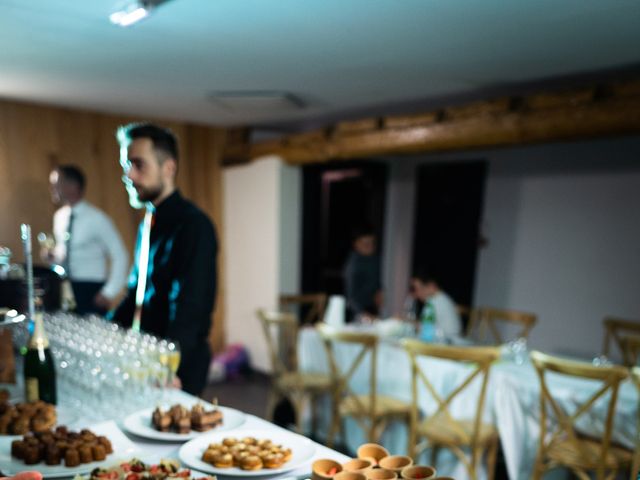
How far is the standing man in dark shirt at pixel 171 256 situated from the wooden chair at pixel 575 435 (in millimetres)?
1468

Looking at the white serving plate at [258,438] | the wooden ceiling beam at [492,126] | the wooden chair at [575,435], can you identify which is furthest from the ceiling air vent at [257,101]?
Result: the white serving plate at [258,438]

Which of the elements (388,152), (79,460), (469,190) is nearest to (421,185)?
(469,190)

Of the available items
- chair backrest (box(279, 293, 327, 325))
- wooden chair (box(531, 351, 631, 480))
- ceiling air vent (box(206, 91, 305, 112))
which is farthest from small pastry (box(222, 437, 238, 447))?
chair backrest (box(279, 293, 327, 325))

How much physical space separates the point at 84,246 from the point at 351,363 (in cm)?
195

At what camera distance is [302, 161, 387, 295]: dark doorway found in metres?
5.13

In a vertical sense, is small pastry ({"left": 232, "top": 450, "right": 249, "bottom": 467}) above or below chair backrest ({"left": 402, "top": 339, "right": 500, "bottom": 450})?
above

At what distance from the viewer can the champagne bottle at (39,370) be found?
4.94 ft

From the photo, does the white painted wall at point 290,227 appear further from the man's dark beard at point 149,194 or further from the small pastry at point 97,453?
the small pastry at point 97,453

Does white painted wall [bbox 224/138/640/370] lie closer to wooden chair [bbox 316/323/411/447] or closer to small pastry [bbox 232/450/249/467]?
wooden chair [bbox 316/323/411/447]

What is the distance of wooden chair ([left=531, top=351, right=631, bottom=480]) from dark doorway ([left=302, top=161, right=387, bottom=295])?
2.82 m

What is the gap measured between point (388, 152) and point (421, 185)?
1.52 meters

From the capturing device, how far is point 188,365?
5.89 ft

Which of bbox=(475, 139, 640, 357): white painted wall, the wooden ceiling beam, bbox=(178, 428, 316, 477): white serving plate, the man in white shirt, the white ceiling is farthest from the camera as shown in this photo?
bbox=(475, 139, 640, 357): white painted wall

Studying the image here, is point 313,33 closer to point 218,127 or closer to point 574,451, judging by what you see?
point 574,451
